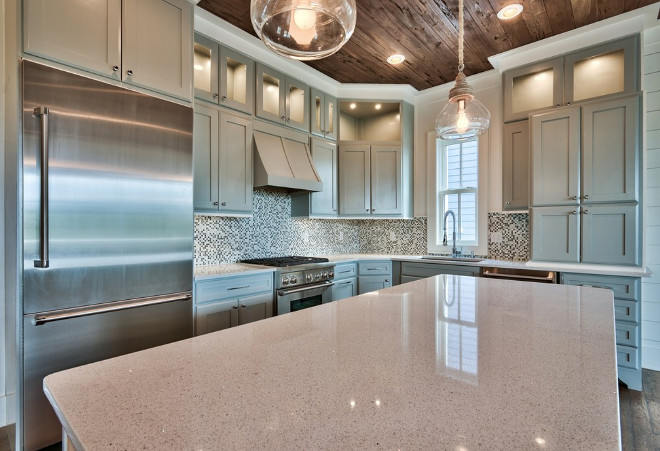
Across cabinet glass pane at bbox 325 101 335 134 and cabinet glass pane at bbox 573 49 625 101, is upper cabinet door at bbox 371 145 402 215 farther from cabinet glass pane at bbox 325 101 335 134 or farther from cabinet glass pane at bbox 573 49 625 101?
cabinet glass pane at bbox 573 49 625 101

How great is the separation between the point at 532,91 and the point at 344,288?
8.80 feet

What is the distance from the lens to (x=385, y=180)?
13.1 ft

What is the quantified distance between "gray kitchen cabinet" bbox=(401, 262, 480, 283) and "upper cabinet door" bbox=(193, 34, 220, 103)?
2504mm

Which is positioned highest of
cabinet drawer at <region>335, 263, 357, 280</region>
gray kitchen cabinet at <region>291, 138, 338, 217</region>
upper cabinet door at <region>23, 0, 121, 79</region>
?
upper cabinet door at <region>23, 0, 121, 79</region>

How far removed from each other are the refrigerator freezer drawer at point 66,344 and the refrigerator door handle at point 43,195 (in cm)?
29

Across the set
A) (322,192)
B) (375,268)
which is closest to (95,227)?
(322,192)

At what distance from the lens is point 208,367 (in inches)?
31.7

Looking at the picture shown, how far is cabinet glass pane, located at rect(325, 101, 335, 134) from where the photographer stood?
12.6 feet

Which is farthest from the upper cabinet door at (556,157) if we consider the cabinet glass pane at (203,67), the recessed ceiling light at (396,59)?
the cabinet glass pane at (203,67)

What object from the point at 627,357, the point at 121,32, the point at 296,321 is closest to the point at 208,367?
→ the point at 296,321

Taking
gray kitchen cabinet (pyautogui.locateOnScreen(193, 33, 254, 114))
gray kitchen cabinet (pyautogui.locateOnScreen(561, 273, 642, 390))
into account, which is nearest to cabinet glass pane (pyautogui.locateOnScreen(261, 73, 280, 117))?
gray kitchen cabinet (pyautogui.locateOnScreen(193, 33, 254, 114))

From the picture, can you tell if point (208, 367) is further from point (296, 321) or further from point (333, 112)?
point (333, 112)

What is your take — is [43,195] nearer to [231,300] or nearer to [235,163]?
[231,300]

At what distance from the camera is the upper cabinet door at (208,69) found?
2.71m
